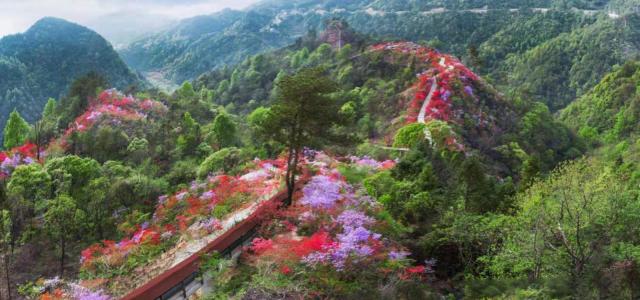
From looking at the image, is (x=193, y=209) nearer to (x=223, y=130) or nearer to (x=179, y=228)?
(x=179, y=228)

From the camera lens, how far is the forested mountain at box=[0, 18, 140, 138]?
461ft

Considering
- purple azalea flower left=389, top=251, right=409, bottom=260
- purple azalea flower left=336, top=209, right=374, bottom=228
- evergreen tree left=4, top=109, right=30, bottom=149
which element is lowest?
evergreen tree left=4, top=109, right=30, bottom=149

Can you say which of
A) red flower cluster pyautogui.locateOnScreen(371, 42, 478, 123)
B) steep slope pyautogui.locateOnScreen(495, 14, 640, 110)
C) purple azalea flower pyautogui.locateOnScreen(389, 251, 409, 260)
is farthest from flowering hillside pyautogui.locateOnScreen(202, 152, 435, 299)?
steep slope pyautogui.locateOnScreen(495, 14, 640, 110)

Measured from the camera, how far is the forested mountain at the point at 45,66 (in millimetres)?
140625

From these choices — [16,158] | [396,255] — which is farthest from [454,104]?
[16,158]

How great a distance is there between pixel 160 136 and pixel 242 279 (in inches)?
1420

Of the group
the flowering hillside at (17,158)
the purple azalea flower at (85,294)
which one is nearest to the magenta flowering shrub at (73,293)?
the purple azalea flower at (85,294)

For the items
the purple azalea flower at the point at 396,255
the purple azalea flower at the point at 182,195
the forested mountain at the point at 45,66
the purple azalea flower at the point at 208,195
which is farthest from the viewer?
the forested mountain at the point at 45,66

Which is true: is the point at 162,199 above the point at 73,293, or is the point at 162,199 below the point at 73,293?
below

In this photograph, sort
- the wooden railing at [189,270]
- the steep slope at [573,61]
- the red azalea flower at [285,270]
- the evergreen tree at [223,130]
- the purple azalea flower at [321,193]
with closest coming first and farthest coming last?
the red azalea flower at [285,270] < the wooden railing at [189,270] < the purple azalea flower at [321,193] < the evergreen tree at [223,130] < the steep slope at [573,61]

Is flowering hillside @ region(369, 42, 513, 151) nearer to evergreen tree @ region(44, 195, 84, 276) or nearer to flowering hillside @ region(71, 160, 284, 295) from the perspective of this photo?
flowering hillside @ region(71, 160, 284, 295)

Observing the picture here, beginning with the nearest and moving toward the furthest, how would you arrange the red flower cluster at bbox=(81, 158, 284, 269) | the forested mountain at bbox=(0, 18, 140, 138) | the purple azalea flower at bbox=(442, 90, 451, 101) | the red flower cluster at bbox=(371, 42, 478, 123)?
1. the red flower cluster at bbox=(81, 158, 284, 269)
2. the red flower cluster at bbox=(371, 42, 478, 123)
3. the purple azalea flower at bbox=(442, 90, 451, 101)
4. the forested mountain at bbox=(0, 18, 140, 138)

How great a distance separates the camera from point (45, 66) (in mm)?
164000

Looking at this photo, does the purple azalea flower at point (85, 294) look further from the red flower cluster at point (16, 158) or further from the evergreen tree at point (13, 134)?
the evergreen tree at point (13, 134)
